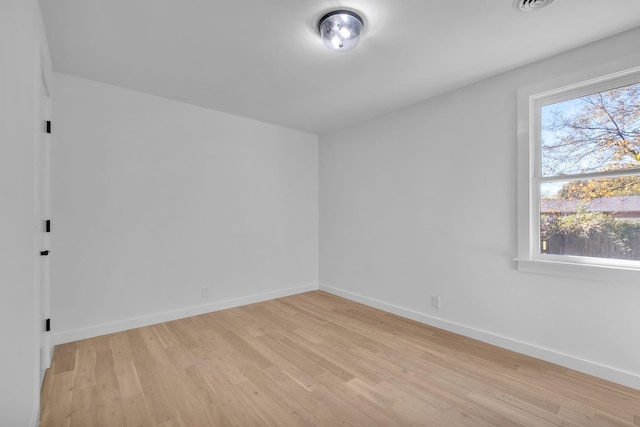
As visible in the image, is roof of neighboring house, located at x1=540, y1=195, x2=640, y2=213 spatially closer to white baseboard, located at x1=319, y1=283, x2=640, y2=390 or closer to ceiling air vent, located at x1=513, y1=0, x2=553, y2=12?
white baseboard, located at x1=319, y1=283, x2=640, y2=390

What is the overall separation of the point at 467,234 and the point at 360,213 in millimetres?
1496

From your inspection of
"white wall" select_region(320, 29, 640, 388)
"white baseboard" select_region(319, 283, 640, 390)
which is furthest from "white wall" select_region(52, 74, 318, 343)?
"white baseboard" select_region(319, 283, 640, 390)

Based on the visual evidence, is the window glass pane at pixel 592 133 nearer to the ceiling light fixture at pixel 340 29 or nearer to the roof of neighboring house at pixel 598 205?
the roof of neighboring house at pixel 598 205

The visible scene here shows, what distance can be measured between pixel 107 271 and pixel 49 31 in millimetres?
2123

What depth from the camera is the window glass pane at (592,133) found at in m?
2.21

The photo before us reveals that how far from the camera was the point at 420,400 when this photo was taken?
1.98m

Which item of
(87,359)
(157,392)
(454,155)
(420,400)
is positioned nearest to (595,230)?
(454,155)

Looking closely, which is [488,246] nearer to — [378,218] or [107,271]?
[378,218]

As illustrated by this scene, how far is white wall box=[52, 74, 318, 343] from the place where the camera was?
2.87 meters

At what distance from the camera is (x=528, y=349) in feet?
8.46

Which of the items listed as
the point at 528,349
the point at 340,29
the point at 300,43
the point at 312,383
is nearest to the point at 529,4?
the point at 340,29

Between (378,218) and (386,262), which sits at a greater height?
(378,218)

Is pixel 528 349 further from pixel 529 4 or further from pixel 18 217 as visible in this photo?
pixel 18 217

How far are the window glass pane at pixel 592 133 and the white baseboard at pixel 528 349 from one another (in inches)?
58.9
